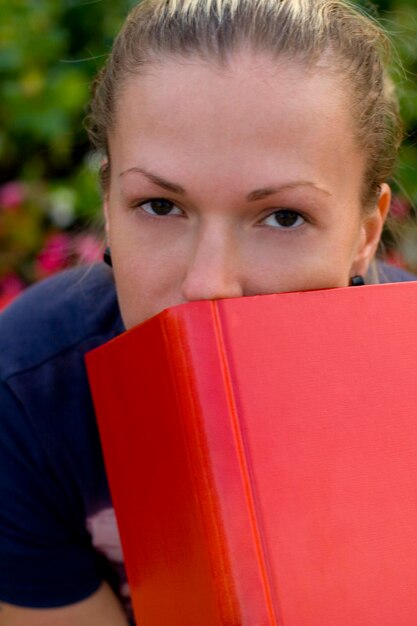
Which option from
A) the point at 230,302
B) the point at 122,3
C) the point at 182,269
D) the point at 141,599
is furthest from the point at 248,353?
the point at 122,3

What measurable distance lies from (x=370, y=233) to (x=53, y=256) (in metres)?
1.04

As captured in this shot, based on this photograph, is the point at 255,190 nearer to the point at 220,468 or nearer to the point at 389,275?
the point at 220,468

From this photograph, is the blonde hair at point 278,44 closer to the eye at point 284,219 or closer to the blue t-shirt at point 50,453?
the eye at point 284,219

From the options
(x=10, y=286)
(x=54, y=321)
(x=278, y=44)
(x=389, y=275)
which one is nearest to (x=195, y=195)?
(x=278, y=44)

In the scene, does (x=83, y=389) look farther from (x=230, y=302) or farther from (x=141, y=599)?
(x=230, y=302)

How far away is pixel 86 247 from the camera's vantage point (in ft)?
6.26

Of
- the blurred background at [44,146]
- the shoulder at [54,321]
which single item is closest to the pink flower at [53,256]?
the blurred background at [44,146]

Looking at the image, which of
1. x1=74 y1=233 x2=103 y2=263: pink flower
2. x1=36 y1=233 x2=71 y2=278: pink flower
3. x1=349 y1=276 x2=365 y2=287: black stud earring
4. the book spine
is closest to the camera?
the book spine

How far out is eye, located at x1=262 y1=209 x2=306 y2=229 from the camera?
0.92 metres

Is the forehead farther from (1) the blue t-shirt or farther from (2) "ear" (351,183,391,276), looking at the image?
(1) the blue t-shirt

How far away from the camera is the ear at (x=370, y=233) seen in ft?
3.54

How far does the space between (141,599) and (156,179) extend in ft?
1.43

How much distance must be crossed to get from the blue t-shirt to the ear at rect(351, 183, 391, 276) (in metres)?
0.33

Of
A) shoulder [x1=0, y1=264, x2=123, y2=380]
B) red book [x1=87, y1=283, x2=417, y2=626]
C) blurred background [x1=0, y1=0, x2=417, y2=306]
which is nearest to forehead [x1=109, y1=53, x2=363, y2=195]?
red book [x1=87, y1=283, x2=417, y2=626]
